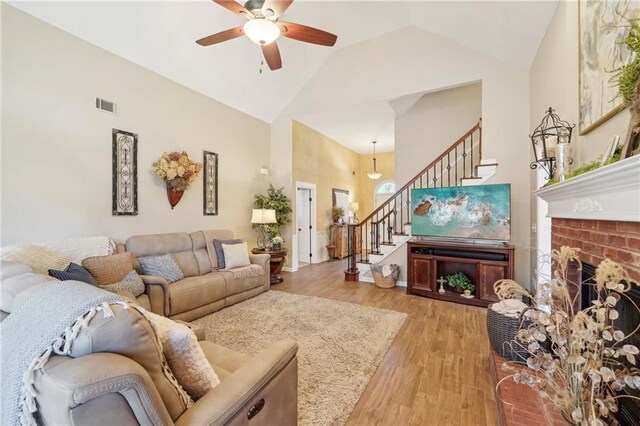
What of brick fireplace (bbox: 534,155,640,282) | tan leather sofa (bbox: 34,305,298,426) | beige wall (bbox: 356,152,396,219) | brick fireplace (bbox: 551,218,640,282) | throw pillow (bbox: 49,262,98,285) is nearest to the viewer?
tan leather sofa (bbox: 34,305,298,426)

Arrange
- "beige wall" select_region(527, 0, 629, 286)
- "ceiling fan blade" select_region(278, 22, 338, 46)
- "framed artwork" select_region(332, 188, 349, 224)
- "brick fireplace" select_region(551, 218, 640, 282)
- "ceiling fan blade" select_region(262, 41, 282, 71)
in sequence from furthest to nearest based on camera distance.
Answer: "framed artwork" select_region(332, 188, 349, 224)
"ceiling fan blade" select_region(262, 41, 282, 71)
"ceiling fan blade" select_region(278, 22, 338, 46)
"beige wall" select_region(527, 0, 629, 286)
"brick fireplace" select_region(551, 218, 640, 282)

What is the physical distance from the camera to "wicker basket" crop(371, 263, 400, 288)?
4711 millimetres

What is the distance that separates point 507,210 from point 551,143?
150 cm

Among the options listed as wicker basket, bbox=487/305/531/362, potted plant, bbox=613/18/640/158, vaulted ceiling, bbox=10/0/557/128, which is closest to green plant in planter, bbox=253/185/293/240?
vaulted ceiling, bbox=10/0/557/128

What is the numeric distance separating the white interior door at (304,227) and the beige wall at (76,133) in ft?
9.12

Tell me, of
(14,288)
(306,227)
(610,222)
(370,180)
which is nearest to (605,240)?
(610,222)

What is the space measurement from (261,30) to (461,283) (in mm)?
4154

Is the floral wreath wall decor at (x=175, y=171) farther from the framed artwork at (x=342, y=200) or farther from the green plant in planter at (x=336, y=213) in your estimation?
the framed artwork at (x=342, y=200)

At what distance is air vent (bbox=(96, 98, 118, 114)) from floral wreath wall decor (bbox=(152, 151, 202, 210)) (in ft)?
2.50

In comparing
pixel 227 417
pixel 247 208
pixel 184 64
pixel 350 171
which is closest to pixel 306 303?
pixel 247 208

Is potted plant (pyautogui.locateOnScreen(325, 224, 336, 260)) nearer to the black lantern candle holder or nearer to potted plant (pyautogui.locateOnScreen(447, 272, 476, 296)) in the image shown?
potted plant (pyautogui.locateOnScreen(447, 272, 476, 296))

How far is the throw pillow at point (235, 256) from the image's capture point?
4086 millimetres

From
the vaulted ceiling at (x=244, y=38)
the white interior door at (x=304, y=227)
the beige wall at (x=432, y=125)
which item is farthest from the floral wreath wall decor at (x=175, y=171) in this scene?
the beige wall at (x=432, y=125)

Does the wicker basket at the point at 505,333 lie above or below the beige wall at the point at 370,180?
below
